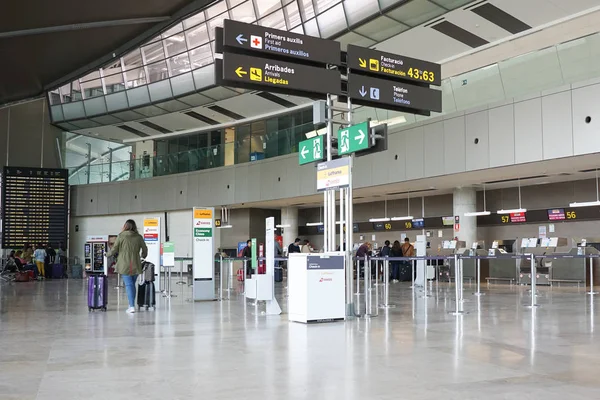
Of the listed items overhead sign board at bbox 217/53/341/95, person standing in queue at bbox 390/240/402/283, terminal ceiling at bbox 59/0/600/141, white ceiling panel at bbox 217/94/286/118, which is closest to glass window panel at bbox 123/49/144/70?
white ceiling panel at bbox 217/94/286/118

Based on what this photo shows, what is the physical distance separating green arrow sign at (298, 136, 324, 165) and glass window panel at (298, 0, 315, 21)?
959cm

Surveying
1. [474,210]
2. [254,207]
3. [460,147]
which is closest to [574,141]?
[460,147]

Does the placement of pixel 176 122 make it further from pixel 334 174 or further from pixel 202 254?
pixel 334 174

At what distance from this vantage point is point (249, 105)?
28703 millimetres

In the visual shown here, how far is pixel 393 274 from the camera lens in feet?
83.4

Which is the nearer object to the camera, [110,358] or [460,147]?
[110,358]

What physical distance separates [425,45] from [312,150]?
963cm

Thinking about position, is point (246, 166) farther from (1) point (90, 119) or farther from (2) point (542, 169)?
(2) point (542, 169)

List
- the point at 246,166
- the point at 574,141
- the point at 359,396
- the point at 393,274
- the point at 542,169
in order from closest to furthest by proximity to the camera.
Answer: the point at 359,396
the point at 574,141
the point at 542,169
the point at 393,274
the point at 246,166

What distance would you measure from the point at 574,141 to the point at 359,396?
14274 millimetres

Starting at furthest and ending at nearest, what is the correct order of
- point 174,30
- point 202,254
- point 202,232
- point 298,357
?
point 174,30 → point 202,232 → point 202,254 → point 298,357

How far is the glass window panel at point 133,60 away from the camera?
1084 inches

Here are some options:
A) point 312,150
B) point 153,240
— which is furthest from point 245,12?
point 312,150

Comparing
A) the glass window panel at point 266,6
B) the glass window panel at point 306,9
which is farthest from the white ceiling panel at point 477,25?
the glass window panel at point 266,6
